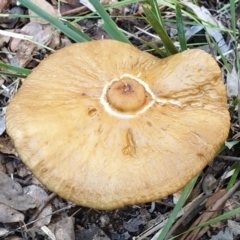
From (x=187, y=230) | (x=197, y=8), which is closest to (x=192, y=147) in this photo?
(x=187, y=230)

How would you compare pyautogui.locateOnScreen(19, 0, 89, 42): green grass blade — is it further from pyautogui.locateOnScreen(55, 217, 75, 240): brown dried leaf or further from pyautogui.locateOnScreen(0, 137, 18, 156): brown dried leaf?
pyautogui.locateOnScreen(55, 217, 75, 240): brown dried leaf

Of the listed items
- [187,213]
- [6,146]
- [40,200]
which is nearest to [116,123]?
[187,213]

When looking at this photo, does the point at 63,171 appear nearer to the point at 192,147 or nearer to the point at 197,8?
the point at 192,147

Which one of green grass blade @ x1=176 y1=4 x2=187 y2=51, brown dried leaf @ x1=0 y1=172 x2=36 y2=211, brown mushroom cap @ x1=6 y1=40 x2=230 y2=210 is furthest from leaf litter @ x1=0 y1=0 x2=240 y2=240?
brown mushroom cap @ x1=6 y1=40 x2=230 y2=210

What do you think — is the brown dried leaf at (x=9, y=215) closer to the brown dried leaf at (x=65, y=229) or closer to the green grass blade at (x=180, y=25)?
the brown dried leaf at (x=65, y=229)

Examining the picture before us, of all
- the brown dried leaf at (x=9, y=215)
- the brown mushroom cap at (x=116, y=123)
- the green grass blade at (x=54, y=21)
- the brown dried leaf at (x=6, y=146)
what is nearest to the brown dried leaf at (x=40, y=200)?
the brown dried leaf at (x=9, y=215)

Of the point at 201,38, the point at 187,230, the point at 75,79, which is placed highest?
the point at 75,79
